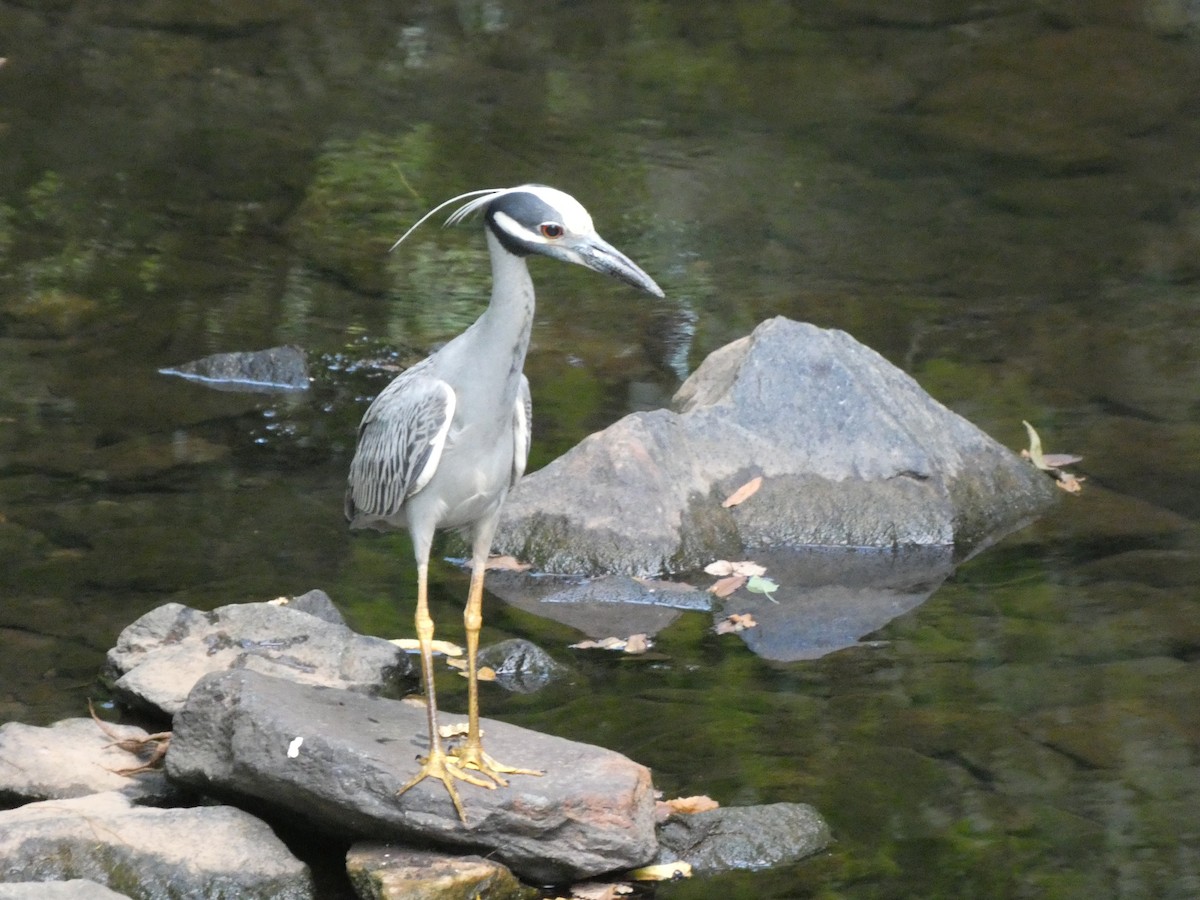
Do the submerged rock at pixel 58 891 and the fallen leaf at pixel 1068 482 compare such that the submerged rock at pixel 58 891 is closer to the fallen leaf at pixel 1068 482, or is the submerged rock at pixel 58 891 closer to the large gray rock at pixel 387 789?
the large gray rock at pixel 387 789

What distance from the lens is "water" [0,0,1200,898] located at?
562 centimetres

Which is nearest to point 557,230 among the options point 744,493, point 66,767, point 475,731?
point 475,731

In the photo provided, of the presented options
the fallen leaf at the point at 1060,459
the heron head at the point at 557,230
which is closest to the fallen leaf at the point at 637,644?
the heron head at the point at 557,230

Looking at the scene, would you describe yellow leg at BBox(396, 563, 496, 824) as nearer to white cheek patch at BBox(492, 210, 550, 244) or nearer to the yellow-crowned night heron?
the yellow-crowned night heron

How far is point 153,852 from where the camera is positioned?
15.0 ft

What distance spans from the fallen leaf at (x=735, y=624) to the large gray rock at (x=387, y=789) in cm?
166

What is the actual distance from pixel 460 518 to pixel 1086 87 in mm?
10350

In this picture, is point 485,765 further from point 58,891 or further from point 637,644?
point 637,644

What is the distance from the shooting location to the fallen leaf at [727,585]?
677 centimetres

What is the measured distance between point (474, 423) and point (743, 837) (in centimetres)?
149

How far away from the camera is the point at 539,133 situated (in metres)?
13.2

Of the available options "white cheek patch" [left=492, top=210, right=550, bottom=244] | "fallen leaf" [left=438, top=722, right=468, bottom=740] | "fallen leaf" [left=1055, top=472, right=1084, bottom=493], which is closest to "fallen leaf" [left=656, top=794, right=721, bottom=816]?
"fallen leaf" [left=438, top=722, right=468, bottom=740]

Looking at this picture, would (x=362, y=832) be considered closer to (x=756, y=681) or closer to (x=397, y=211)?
(x=756, y=681)

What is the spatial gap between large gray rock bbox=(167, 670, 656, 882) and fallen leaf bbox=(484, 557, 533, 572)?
2121 mm
